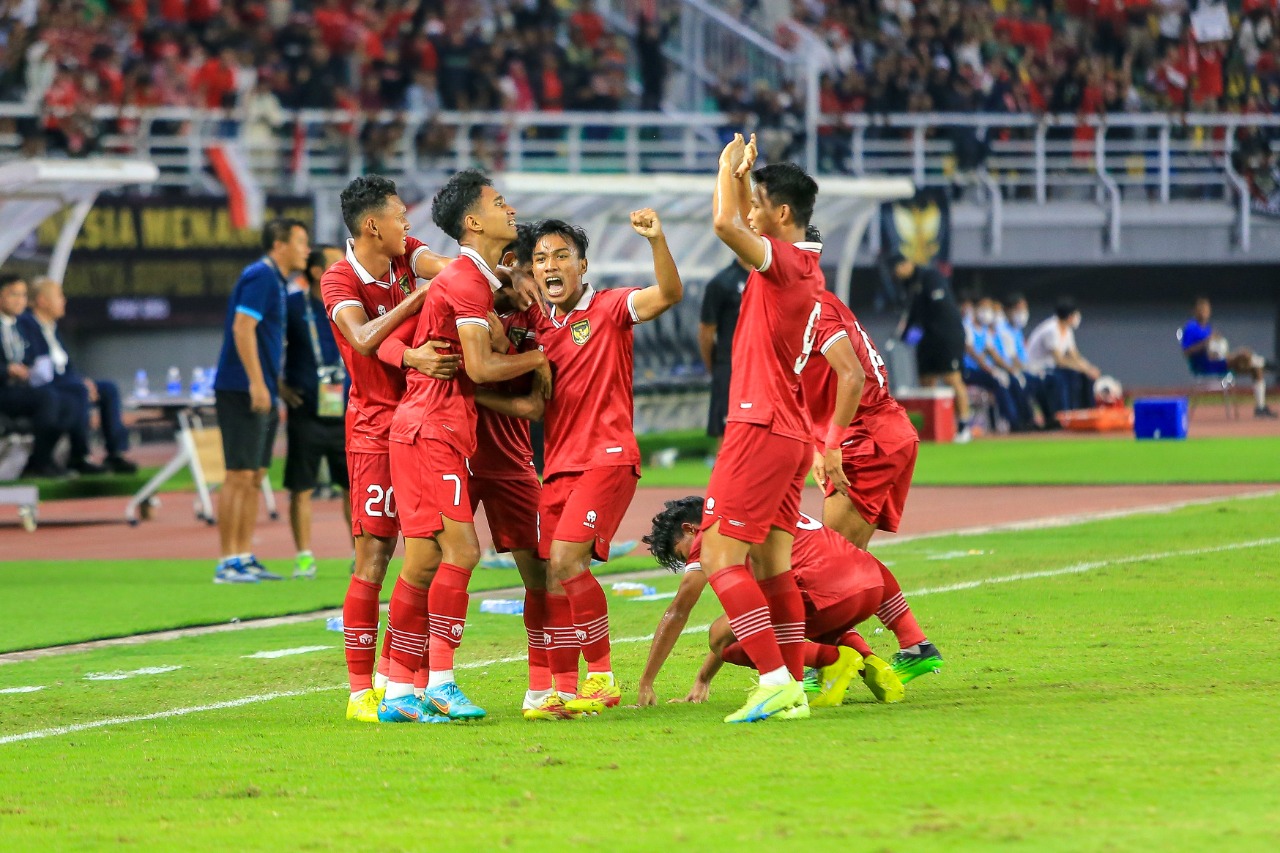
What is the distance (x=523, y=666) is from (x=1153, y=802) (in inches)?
157

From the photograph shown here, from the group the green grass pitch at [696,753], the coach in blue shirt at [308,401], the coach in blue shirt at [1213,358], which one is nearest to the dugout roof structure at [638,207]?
the coach in blue shirt at [1213,358]

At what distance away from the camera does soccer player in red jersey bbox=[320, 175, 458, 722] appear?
7.38 meters

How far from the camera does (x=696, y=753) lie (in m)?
6.01

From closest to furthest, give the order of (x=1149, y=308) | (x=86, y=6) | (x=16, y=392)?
(x=16, y=392)
(x=86, y=6)
(x=1149, y=308)

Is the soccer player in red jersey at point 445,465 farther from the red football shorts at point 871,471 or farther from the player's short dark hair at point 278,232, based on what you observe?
the player's short dark hair at point 278,232

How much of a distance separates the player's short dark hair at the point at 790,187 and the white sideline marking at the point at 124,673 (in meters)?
3.73

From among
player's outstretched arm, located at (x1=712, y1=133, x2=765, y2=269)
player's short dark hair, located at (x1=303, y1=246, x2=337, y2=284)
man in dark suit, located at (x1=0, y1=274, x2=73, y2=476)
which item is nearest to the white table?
man in dark suit, located at (x1=0, y1=274, x2=73, y2=476)

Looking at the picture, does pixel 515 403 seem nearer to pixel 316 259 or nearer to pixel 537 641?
pixel 537 641

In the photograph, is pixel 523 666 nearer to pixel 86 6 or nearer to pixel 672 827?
pixel 672 827

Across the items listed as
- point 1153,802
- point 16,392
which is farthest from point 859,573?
point 16,392

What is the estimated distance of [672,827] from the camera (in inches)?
195

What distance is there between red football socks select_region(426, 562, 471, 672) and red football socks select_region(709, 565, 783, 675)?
3.11 ft

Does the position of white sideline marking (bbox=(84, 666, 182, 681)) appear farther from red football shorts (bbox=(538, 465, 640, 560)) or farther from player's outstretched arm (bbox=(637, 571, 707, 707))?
player's outstretched arm (bbox=(637, 571, 707, 707))

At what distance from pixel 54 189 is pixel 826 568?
13370mm
